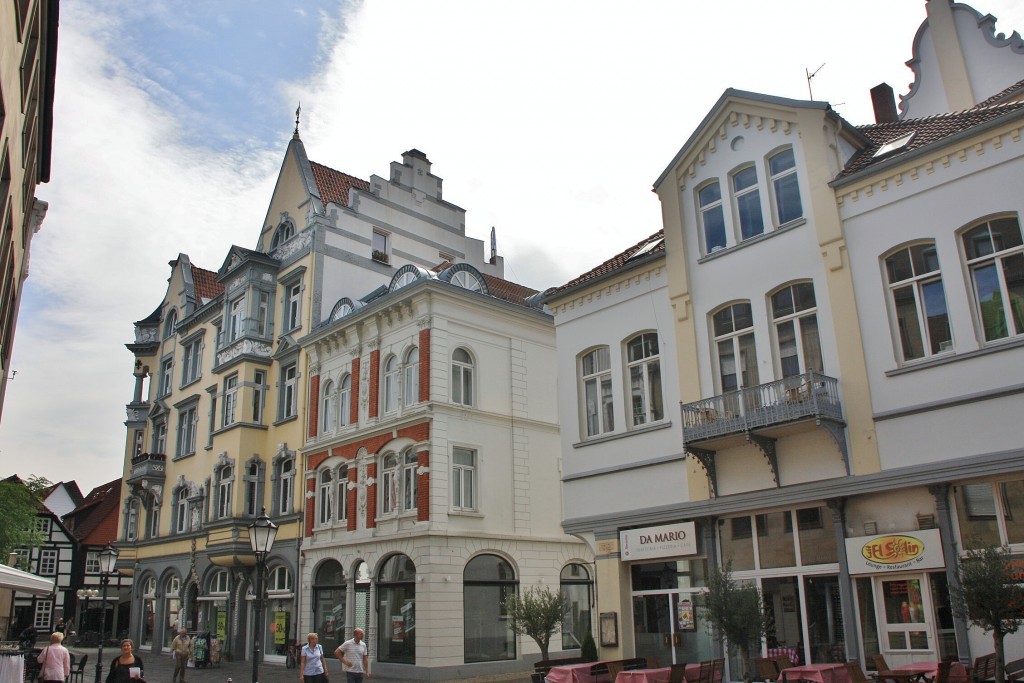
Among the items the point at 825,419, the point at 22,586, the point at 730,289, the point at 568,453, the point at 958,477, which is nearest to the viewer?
the point at 958,477

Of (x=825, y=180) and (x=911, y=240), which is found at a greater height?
(x=825, y=180)

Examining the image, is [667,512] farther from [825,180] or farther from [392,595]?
[392,595]

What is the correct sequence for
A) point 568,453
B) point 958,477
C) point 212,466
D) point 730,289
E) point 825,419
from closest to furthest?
1. point 958,477
2. point 825,419
3. point 730,289
4. point 568,453
5. point 212,466

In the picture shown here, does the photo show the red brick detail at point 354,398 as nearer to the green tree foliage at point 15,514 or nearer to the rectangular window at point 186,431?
the rectangular window at point 186,431

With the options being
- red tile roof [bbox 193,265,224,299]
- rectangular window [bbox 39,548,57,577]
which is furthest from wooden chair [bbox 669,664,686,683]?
rectangular window [bbox 39,548,57,577]

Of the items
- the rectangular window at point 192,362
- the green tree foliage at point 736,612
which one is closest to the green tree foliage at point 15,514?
the rectangular window at point 192,362

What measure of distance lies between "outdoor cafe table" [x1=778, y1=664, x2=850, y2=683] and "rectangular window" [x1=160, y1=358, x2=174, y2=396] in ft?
131

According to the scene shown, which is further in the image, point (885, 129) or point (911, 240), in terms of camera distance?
point (885, 129)

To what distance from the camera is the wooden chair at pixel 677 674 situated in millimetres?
15406

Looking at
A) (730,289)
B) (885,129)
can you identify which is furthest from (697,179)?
(885,129)

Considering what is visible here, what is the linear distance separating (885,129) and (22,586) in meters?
21.1

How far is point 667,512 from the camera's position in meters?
18.8

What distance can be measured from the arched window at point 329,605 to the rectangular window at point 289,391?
7.22 metres

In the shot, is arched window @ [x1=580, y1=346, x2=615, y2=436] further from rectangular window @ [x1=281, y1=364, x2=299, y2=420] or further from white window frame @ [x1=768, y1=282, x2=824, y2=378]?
rectangular window @ [x1=281, y1=364, x2=299, y2=420]
